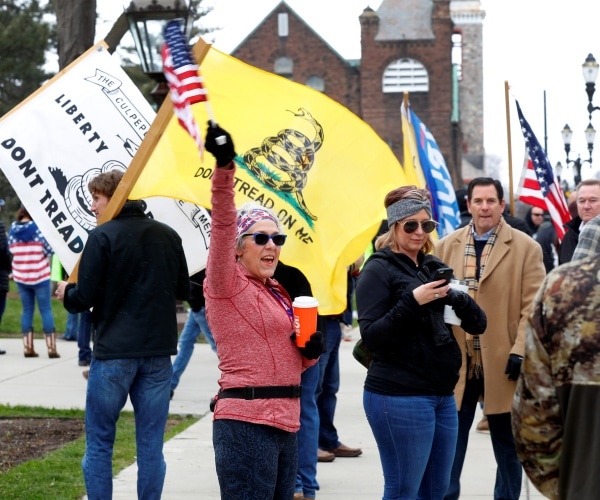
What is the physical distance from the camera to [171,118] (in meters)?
5.81

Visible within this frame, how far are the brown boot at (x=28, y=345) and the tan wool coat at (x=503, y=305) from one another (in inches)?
351

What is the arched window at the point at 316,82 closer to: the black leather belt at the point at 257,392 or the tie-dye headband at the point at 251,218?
the tie-dye headband at the point at 251,218

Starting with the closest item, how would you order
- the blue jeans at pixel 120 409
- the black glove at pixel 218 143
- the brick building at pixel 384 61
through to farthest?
the black glove at pixel 218 143 < the blue jeans at pixel 120 409 < the brick building at pixel 384 61

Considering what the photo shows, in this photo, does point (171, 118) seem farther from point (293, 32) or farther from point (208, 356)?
point (293, 32)

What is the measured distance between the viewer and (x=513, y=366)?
18.9 ft

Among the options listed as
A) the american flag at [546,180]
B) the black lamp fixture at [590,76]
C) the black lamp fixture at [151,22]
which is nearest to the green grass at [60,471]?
the black lamp fixture at [151,22]

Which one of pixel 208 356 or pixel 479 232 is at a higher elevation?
pixel 479 232

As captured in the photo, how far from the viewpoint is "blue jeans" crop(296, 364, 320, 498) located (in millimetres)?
6660

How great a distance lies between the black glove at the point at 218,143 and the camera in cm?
385

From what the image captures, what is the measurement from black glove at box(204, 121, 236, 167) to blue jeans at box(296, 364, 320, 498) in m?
2.92

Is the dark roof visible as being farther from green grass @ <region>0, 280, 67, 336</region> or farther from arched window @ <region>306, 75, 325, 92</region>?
green grass @ <region>0, 280, 67, 336</region>

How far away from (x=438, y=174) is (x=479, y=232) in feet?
12.3

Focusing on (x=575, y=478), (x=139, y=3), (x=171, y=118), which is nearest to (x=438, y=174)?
(x=139, y=3)

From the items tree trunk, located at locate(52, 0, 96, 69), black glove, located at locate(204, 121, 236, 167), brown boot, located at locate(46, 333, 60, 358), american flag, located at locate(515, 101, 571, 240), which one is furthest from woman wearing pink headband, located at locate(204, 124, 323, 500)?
brown boot, located at locate(46, 333, 60, 358)
